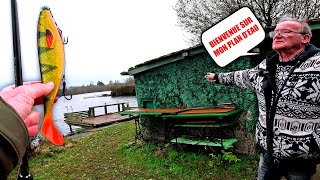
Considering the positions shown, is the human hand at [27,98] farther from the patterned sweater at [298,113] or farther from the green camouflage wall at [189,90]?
the green camouflage wall at [189,90]

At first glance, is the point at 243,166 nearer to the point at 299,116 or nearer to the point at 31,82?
the point at 299,116

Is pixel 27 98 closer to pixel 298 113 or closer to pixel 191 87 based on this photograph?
pixel 298 113

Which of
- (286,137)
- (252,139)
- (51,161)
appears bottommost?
(51,161)

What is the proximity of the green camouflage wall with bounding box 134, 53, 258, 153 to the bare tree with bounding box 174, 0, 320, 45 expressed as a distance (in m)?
9.54

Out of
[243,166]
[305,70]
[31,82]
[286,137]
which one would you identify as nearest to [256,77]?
[305,70]

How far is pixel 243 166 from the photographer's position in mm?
6637

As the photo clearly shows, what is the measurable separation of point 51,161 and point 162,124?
4308 mm

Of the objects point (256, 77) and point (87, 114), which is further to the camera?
point (87, 114)

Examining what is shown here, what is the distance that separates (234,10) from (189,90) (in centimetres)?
1257

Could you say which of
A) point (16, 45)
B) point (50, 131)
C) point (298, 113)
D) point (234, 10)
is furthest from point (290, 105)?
point (234, 10)

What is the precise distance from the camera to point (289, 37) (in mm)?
2414

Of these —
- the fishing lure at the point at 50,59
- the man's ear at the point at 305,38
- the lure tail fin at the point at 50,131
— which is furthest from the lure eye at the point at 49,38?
the man's ear at the point at 305,38

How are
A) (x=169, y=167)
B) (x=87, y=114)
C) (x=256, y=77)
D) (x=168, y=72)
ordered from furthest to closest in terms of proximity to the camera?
(x=87, y=114) → (x=168, y=72) → (x=169, y=167) → (x=256, y=77)

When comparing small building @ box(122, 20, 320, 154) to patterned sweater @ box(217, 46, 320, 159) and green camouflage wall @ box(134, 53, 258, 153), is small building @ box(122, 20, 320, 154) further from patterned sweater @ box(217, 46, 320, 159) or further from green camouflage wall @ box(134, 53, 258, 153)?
patterned sweater @ box(217, 46, 320, 159)
